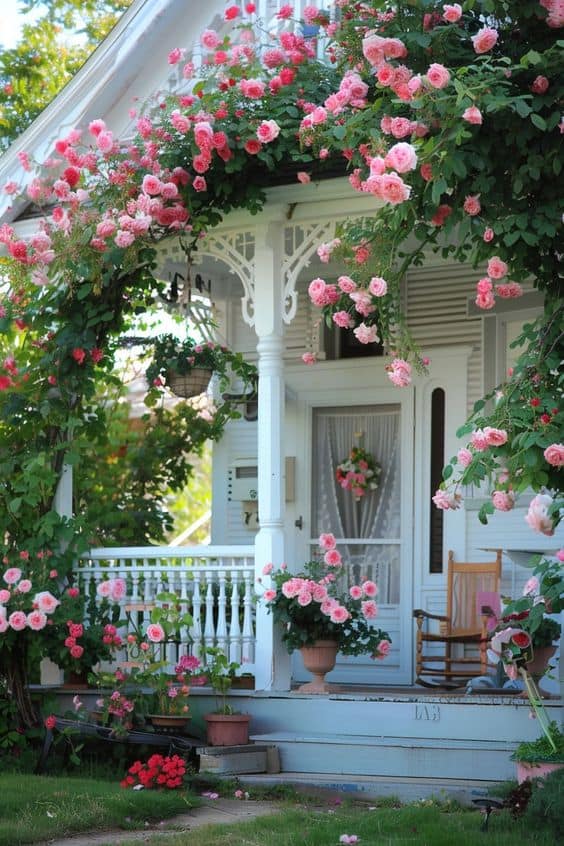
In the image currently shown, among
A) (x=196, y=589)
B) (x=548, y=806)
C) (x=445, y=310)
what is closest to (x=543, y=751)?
(x=548, y=806)

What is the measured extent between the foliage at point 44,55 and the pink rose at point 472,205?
1084 cm

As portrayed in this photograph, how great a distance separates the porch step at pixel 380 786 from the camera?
6.65 m

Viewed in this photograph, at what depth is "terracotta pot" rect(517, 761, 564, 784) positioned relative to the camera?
239 inches

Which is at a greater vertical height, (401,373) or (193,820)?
(401,373)

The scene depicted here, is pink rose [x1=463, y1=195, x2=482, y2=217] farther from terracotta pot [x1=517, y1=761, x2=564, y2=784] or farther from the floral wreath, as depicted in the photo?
the floral wreath

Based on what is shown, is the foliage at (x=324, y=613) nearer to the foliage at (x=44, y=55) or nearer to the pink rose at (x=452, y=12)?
the pink rose at (x=452, y=12)

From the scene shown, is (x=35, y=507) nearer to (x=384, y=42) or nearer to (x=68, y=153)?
(x=68, y=153)

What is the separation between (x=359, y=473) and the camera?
32.9 ft

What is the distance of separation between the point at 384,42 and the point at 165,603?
3.99m

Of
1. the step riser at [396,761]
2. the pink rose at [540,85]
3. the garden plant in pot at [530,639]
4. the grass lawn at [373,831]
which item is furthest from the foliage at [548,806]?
the pink rose at [540,85]

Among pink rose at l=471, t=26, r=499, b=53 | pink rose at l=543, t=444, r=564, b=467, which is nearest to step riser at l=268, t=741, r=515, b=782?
pink rose at l=543, t=444, r=564, b=467

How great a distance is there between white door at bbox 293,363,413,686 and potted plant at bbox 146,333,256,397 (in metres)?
1.21

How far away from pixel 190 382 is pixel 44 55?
9133 mm

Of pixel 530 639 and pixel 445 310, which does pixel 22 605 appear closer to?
pixel 530 639
